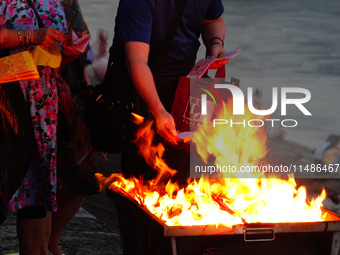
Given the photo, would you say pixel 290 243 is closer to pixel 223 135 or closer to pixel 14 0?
pixel 223 135

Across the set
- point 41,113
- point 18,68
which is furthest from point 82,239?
point 18,68

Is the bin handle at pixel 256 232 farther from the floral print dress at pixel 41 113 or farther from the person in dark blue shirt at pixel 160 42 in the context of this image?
the floral print dress at pixel 41 113

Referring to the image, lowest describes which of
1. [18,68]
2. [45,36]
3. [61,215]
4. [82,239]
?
[82,239]

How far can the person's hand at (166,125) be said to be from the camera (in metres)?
2.79

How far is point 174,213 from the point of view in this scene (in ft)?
8.73

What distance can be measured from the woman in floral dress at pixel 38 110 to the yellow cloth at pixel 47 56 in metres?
0.03

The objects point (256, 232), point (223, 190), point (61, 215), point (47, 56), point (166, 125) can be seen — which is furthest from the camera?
point (61, 215)

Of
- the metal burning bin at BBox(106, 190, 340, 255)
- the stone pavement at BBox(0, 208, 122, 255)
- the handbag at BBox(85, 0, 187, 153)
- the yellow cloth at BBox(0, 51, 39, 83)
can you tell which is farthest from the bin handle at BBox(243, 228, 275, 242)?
the stone pavement at BBox(0, 208, 122, 255)

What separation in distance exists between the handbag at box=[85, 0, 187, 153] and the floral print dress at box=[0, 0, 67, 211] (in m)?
0.22

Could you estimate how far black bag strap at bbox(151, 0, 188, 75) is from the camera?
3.06m

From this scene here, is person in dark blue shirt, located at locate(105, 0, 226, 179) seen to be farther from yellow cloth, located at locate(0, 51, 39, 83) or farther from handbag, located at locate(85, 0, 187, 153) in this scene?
yellow cloth, located at locate(0, 51, 39, 83)

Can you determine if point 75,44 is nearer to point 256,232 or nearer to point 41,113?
point 41,113

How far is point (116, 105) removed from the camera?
10.2ft

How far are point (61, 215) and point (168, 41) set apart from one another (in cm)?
125
